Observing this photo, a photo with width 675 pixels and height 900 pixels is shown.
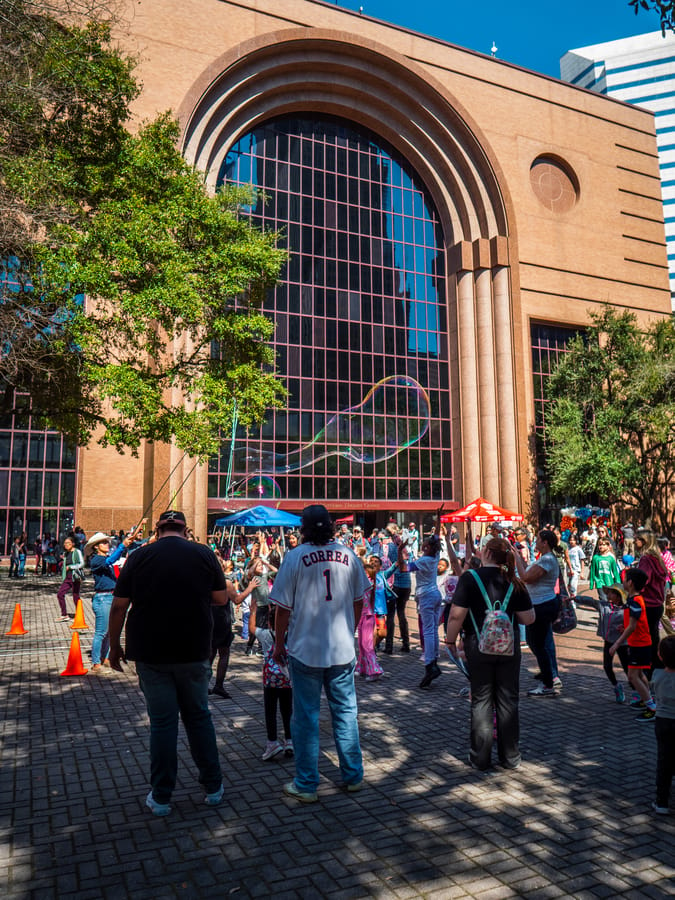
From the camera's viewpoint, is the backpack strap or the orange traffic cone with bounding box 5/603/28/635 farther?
the orange traffic cone with bounding box 5/603/28/635

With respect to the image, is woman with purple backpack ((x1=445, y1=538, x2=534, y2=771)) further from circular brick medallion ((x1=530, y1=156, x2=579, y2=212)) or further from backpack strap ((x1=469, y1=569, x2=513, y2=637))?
circular brick medallion ((x1=530, y1=156, x2=579, y2=212))

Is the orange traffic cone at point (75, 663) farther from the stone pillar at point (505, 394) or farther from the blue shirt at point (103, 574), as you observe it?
the stone pillar at point (505, 394)

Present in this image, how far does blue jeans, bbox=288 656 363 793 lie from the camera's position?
4.48 meters

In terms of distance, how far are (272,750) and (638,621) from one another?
3.90m

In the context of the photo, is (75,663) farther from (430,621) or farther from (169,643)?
(169,643)

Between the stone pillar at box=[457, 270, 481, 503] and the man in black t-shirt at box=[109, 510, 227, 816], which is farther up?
the stone pillar at box=[457, 270, 481, 503]

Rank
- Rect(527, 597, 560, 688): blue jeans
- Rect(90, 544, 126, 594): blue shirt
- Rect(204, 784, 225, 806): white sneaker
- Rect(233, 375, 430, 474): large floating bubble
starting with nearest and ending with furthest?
Rect(204, 784, 225, 806): white sneaker, Rect(527, 597, 560, 688): blue jeans, Rect(90, 544, 126, 594): blue shirt, Rect(233, 375, 430, 474): large floating bubble

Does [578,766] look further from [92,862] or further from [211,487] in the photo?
[211,487]

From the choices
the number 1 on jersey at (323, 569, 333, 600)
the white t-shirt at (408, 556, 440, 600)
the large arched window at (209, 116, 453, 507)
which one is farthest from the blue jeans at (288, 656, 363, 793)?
the large arched window at (209, 116, 453, 507)

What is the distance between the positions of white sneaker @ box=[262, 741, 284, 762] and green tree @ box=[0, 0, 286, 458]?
11.7 meters

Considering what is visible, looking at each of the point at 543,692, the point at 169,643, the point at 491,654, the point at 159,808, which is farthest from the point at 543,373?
Answer: the point at 159,808

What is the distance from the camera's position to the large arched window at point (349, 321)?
32.2 metres

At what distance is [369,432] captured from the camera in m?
33.9

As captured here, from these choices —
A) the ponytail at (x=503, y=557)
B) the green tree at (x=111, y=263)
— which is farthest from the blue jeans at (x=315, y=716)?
the green tree at (x=111, y=263)
